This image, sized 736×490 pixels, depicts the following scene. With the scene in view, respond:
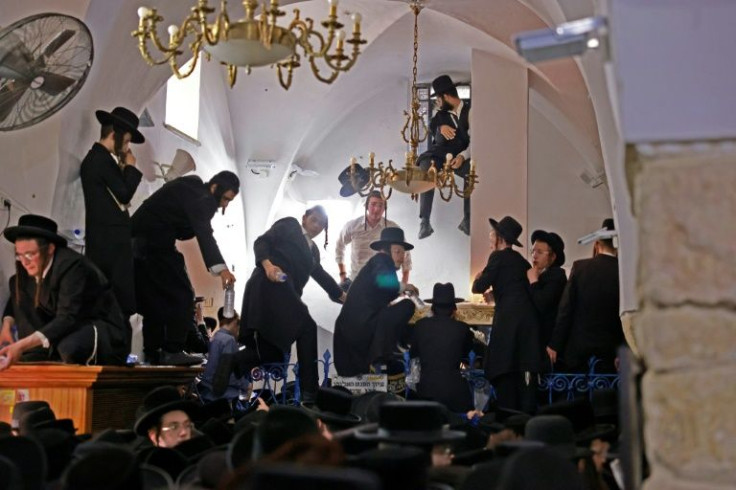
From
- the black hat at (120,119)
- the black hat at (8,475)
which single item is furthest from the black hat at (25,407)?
the black hat at (120,119)

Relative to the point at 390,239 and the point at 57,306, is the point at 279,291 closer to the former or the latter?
the point at 390,239

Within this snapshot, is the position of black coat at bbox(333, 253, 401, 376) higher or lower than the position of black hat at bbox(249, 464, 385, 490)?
higher

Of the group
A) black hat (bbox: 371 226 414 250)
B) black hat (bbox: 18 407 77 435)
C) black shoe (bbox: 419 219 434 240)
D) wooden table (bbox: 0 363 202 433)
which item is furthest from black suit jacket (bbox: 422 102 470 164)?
black hat (bbox: 18 407 77 435)

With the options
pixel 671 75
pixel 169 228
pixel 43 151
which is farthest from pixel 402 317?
pixel 671 75

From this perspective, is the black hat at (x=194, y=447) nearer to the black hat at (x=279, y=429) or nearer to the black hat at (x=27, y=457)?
the black hat at (x=27, y=457)

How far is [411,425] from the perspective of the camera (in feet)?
11.9

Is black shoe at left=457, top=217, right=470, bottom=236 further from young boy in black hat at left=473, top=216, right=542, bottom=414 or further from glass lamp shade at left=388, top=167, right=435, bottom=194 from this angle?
young boy in black hat at left=473, top=216, right=542, bottom=414

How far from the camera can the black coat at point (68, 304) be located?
7422 mm

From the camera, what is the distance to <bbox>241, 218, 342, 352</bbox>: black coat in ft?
29.4

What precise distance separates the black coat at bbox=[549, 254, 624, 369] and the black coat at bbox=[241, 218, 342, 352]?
202cm

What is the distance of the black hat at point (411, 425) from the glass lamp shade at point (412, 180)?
26.8 ft

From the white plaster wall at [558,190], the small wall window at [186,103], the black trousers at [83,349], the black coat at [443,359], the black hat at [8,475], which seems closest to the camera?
the black hat at [8,475]

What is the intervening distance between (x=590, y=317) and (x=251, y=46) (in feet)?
9.93

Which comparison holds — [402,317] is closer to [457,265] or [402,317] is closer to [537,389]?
[537,389]
